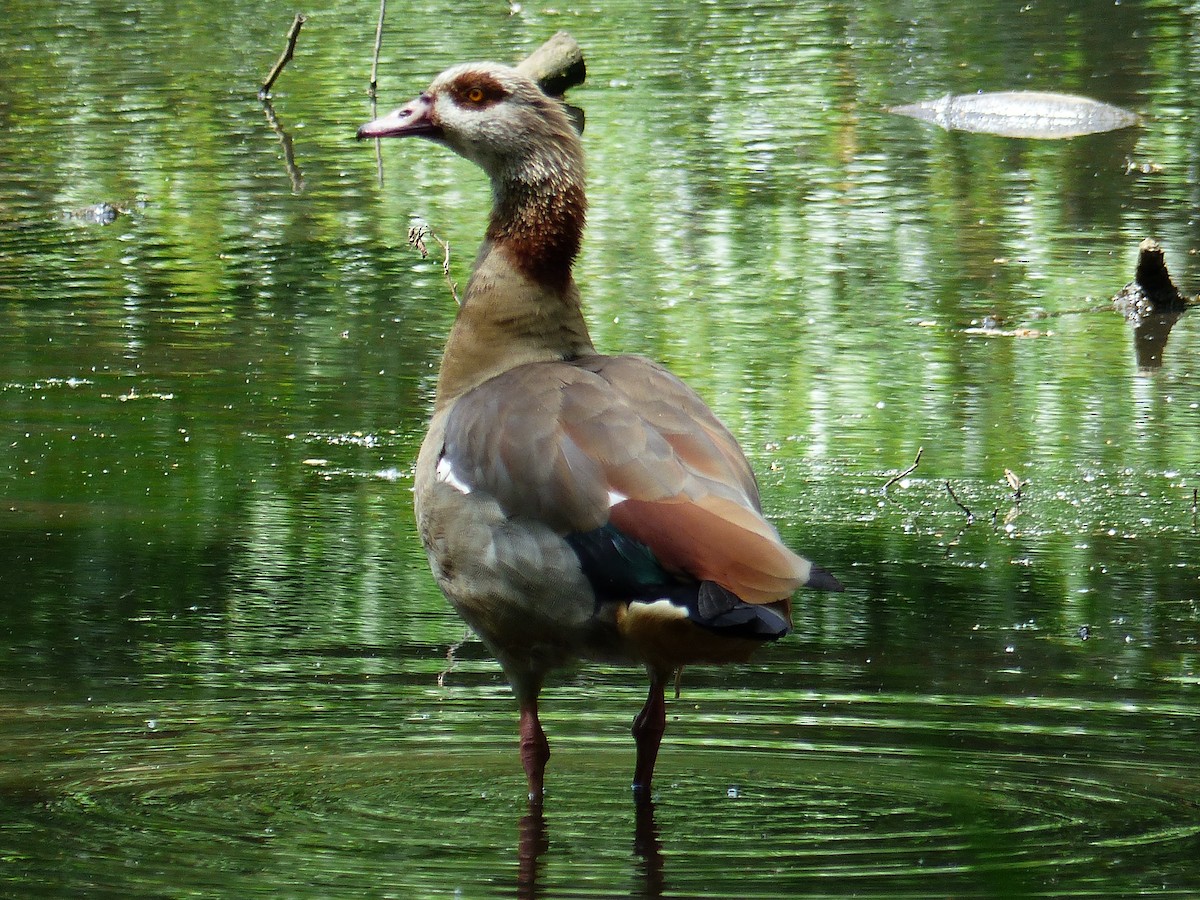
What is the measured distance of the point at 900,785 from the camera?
5.70 meters

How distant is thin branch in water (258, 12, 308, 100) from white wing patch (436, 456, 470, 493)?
14049mm

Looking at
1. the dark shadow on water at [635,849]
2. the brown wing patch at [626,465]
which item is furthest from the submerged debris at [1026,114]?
the dark shadow on water at [635,849]

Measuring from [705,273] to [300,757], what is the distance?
775cm

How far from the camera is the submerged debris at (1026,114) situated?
1739 centimetres

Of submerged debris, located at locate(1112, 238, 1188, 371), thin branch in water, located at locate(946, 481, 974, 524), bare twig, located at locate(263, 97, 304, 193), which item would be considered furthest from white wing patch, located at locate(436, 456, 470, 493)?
bare twig, located at locate(263, 97, 304, 193)

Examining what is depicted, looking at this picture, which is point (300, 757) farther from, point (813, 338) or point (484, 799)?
point (813, 338)

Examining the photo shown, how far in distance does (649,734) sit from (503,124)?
6.38ft

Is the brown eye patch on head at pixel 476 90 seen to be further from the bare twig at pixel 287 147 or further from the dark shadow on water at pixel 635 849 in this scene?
the bare twig at pixel 287 147

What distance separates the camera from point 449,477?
5.88 m

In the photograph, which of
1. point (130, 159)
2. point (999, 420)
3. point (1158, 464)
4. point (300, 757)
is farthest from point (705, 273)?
point (300, 757)

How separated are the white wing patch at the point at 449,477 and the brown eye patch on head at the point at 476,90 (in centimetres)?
126

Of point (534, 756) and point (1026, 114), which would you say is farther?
point (1026, 114)

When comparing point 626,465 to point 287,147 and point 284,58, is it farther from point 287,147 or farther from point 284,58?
point 284,58

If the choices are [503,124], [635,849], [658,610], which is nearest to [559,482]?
[658,610]
